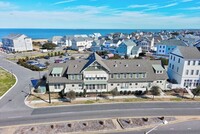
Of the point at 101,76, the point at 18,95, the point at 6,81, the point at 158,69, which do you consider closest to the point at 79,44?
the point at 6,81

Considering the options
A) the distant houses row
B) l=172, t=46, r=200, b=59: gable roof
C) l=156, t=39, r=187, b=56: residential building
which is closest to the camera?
l=172, t=46, r=200, b=59: gable roof

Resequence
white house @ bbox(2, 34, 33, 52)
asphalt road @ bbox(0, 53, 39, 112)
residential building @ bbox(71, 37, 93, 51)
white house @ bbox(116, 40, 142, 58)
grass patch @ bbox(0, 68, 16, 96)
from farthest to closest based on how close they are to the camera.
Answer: residential building @ bbox(71, 37, 93, 51) < white house @ bbox(2, 34, 33, 52) < white house @ bbox(116, 40, 142, 58) < grass patch @ bbox(0, 68, 16, 96) < asphalt road @ bbox(0, 53, 39, 112)

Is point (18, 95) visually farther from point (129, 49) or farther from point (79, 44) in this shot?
point (79, 44)

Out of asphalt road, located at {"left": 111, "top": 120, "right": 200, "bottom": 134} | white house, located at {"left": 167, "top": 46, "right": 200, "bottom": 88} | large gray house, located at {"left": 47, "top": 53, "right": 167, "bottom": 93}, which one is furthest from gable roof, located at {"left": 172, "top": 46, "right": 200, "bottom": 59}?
asphalt road, located at {"left": 111, "top": 120, "right": 200, "bottom": 134}

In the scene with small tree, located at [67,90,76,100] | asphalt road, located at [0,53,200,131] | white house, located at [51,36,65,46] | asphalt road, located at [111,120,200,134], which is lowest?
asphalt road, located at [111,120,200,134]

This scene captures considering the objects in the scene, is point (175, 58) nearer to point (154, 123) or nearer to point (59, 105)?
point (154, 123)

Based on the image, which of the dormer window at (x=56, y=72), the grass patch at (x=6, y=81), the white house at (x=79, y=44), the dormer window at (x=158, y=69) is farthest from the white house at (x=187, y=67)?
the white house at (x=79, y=44)

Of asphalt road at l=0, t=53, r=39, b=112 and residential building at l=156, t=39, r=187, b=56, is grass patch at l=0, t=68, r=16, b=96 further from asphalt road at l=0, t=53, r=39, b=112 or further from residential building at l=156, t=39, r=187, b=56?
residential building at l=156, t=39, r=187, b=56

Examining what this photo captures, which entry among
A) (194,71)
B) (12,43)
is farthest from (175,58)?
(12,43)
